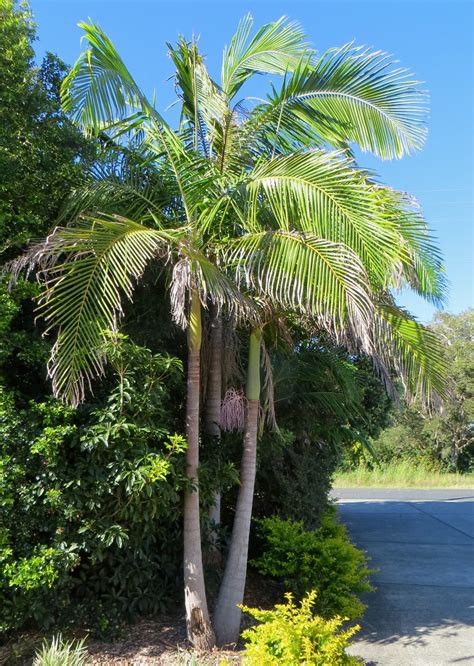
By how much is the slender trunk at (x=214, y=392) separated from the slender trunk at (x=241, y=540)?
15.9 inches

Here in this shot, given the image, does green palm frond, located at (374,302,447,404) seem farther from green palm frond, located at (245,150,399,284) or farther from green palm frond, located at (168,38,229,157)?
green palm frond, located at (168,38,229,157)

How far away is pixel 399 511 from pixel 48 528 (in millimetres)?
12466

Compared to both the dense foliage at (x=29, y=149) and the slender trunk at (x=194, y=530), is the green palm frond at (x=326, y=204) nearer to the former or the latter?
the slender trunk at (x=194, y=530)

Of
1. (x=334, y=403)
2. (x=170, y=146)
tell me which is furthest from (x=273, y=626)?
(x=170, y=146)

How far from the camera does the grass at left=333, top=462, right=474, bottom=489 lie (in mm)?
23781

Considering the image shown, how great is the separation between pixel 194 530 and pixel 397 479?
2025 centimetres

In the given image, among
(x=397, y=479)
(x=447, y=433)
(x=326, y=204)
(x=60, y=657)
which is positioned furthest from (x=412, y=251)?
(x=447, y=433)

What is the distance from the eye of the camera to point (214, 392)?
6355 mm

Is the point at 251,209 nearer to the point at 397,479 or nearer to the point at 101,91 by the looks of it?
the point at 101,91

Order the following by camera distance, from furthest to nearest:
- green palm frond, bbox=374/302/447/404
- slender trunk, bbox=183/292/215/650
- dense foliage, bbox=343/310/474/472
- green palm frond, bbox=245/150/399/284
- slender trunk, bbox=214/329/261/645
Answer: dense foliage, bbox=343/310/474/472 → slender trunk, bbox=214/329/261/645 → slender trunk, bbox=183/292/215/650 → green palm frond, bbox=374/302/447/404 → green palm frond, bbox=245/150/399/284

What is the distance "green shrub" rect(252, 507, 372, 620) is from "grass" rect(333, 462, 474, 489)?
16.8 metres

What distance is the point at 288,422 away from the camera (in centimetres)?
851

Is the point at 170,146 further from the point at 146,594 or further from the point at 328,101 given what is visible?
the point at 146,594

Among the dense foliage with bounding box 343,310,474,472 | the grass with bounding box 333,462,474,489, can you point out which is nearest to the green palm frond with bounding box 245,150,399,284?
the grass with bounding box 333,462,474,489
